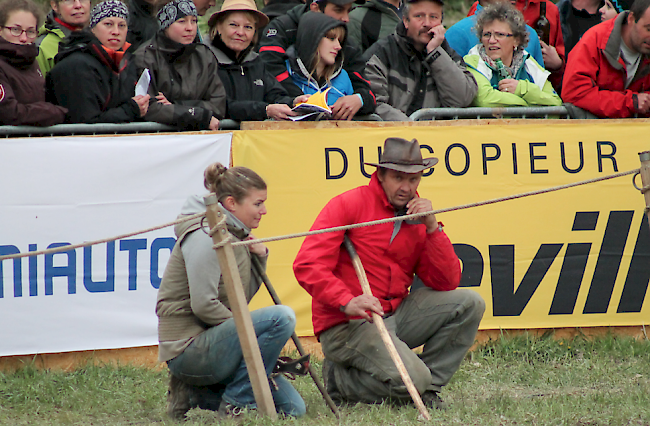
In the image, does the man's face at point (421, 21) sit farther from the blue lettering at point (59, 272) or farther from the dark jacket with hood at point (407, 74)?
the blue lettering at point (59, 272)

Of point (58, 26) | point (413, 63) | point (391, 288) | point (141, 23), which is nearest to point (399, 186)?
point (391, 288)

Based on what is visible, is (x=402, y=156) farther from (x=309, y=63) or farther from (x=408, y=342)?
(x=309, y=63)

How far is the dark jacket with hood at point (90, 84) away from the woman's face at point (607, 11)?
4.90 meters

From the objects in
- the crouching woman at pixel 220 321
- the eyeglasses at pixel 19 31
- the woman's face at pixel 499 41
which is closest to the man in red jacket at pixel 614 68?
the woman's face at pixel 499 41

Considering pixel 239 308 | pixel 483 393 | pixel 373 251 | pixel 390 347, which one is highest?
pixel 373 251

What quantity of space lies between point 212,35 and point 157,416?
3.12 meters

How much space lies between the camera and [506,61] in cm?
710

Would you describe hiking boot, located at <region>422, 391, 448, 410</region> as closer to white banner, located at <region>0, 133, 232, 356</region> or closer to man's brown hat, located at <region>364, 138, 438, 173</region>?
man's brown hat, located at <region>364, 138, 438, 173</region>

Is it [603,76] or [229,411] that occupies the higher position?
[603,76]

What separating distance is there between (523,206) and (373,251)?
1886 mm

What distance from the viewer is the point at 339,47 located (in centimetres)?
652

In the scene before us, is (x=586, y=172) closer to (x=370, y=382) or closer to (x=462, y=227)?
(x=462, y=227)

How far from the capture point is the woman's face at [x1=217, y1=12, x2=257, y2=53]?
6.45 m

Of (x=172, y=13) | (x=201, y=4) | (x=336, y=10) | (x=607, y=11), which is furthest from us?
(x=607, y=11)
